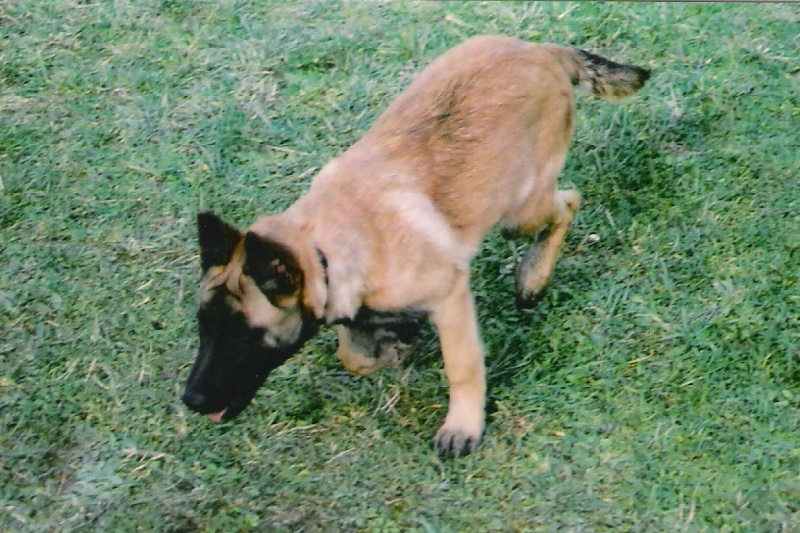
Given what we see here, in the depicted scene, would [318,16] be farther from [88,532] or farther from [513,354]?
[88,532]

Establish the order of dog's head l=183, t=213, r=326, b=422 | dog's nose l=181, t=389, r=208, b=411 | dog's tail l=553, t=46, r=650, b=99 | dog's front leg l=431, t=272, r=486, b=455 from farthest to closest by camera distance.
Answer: dog's tail l=553, t=46, r=650, b=99, dog's front leg l=431, t=272, r=486, b=455, dog's nose l=181, t=389, r=208, b=411, dog's head l=183, t=213, r=326, b=422

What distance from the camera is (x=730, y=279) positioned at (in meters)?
4.47

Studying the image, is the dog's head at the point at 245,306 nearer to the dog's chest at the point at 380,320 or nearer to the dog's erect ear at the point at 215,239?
the dog's erect ear at the point at 215,239

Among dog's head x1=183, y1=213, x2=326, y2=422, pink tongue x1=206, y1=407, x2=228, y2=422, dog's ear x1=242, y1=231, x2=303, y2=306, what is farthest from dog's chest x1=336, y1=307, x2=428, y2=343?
pink tongue x1=206, y1=407, x2=228, y2=422

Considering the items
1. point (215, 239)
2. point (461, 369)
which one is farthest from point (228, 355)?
point (461, 369)

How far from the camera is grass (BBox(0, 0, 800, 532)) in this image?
3.77 metres

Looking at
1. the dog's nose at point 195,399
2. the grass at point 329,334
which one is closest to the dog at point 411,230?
the dog's nose at point 195,399

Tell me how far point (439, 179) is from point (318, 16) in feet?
10.2

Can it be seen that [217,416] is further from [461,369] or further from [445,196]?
[445,196]

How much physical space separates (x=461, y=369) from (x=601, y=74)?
1639mm

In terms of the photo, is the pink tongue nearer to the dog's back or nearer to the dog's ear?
the dog's ear

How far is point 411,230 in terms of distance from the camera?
3.46 m

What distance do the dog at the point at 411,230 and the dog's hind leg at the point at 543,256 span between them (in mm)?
17

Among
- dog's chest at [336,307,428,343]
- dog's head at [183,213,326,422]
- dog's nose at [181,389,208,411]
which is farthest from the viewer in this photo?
dog's chest at [336,307,428,343]
